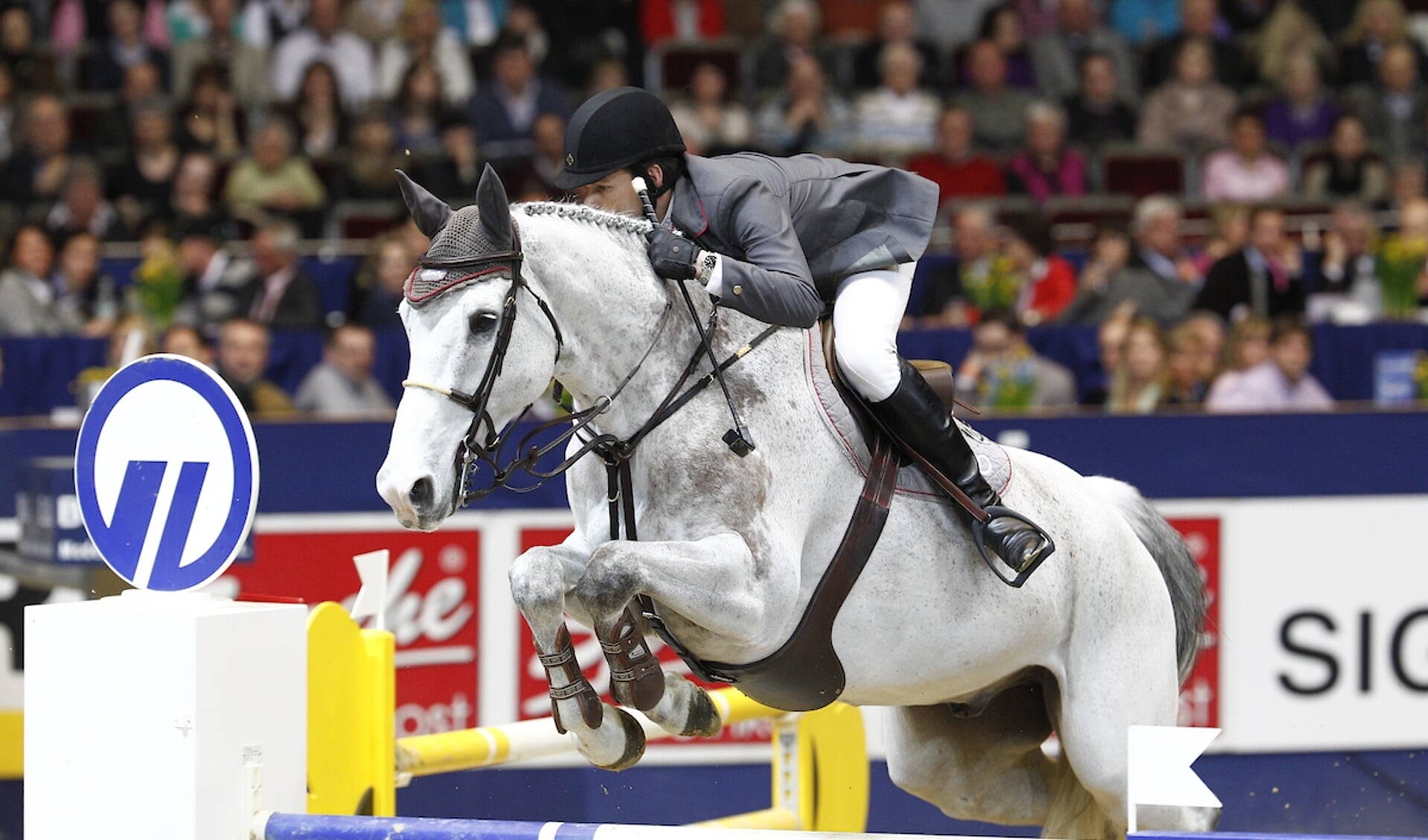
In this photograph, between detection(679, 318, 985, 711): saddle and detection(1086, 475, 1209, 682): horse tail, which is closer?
detection(679, 318, 985, 711): saddle

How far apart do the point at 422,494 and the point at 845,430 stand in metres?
1.02

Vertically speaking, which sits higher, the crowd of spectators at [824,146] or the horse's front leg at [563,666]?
the crowd of spectators at [824,146]

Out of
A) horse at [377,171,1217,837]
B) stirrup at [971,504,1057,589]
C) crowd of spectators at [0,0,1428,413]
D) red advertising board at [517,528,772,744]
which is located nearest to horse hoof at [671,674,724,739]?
horse at [377,171,1217,837]

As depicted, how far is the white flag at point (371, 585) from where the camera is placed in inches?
153

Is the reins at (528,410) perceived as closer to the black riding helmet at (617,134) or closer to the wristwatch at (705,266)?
the wristwatch at (705,266)

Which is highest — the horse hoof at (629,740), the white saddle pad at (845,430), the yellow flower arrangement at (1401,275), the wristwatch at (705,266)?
the yellow flower arrangement at (1401,275)

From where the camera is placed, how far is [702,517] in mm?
3576

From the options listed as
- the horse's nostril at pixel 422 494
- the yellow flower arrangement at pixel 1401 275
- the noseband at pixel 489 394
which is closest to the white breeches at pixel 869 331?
the noseband at pixel 489 394

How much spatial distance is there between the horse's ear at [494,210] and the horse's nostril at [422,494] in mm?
486

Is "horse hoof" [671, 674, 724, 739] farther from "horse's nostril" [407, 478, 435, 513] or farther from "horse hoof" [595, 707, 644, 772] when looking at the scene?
"horse's nostril" [407, 478, 435, 513]

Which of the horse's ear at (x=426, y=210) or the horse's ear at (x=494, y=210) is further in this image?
the horse's ear at (x=426, y=210)

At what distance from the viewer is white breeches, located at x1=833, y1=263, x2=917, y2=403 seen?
12.3 feet

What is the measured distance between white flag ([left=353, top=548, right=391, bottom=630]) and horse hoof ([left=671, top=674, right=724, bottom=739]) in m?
0.73

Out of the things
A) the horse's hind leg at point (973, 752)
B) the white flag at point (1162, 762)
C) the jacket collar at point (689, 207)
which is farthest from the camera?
the horse's hind leg at point (973, 752)
